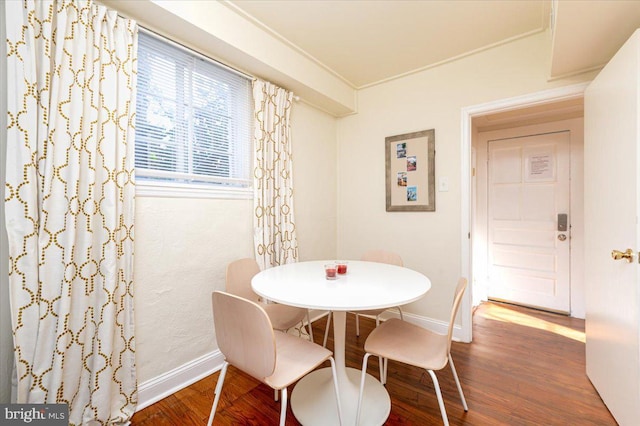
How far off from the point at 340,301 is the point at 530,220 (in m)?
3.24

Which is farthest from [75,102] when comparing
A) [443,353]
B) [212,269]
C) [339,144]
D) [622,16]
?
[622,16]

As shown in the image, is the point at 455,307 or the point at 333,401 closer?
the point at 455,307

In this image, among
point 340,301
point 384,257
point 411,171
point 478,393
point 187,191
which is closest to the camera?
point 340,301

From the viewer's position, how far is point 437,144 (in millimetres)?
2635

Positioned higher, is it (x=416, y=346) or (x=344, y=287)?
(x=344, y=287)

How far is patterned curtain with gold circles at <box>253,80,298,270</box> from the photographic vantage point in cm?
231

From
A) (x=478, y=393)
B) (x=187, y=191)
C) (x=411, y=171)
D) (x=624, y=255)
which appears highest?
(x=411, y=171)

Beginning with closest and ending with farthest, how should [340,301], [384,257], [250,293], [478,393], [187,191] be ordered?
1. [340,301]
2. [478,393]
3. [187,191]
4. [250,293]
5. [384,257]

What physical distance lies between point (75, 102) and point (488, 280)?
439 cm

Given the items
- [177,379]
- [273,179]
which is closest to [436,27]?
[273,179]

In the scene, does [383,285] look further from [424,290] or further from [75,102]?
[75,102]

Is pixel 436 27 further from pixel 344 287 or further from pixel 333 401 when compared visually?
pixel 333 401

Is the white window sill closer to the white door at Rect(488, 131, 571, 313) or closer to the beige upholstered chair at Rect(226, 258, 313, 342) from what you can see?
the beige upholstered chair at Rect(226, 258, 313, 342)

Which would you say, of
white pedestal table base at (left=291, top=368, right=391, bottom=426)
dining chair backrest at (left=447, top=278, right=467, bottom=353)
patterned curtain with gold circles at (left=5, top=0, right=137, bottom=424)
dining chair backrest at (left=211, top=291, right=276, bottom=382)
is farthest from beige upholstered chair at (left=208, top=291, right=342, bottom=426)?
patterned curtain with gold circles at (left=5, top=0, right=137, bottom=424)
